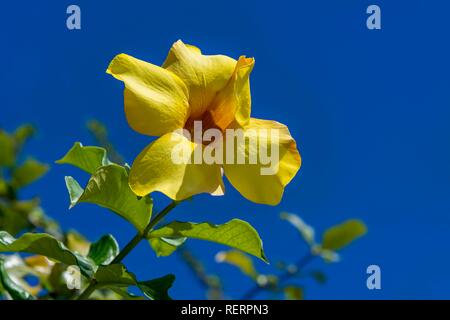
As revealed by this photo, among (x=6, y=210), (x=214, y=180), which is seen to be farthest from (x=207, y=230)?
(x=6, y=210)

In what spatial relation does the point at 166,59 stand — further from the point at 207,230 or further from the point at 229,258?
the point at 229,258

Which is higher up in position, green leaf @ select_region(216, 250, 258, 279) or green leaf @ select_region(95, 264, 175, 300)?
green leaf @ select_region(216, 250, 258, 279)

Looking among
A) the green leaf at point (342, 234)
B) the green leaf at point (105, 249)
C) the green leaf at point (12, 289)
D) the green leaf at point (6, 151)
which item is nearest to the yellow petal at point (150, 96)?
the green leaf at point (105, 249)

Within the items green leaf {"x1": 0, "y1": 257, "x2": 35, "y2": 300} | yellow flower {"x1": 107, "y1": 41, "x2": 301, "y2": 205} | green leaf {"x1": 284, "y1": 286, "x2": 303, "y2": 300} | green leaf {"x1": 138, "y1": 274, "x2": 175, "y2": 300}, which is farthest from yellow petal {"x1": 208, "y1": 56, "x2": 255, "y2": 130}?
green leaf {"x1": 284, "y1": 286, "x2": 303, "y2": 300}

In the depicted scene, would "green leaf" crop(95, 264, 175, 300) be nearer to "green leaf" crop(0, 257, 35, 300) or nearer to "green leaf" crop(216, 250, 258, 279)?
"green leaf" crop(0, 257, 35, 300)

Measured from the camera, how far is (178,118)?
125 cm

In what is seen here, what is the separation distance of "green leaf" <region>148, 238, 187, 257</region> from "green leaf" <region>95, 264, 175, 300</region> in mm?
79

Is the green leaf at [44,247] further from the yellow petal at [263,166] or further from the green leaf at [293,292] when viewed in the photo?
the green leaf at [293,292]

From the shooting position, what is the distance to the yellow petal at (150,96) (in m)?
1.19

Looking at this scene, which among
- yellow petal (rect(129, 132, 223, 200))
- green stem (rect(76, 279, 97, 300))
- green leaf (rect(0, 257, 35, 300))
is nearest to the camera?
yellow petal (rect(129, 132, 223, 200))

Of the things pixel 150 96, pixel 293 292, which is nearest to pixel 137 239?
pixel 150 96

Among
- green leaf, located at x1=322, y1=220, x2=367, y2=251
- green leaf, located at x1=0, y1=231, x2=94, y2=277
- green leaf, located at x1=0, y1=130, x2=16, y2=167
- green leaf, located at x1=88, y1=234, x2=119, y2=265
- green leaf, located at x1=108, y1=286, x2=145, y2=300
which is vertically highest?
green leaf, located at x1=0, y1=130, x2=16, y2=167

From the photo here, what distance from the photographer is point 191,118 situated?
1.34 meters

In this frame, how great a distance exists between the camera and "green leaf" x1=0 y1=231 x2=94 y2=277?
1.20 m
